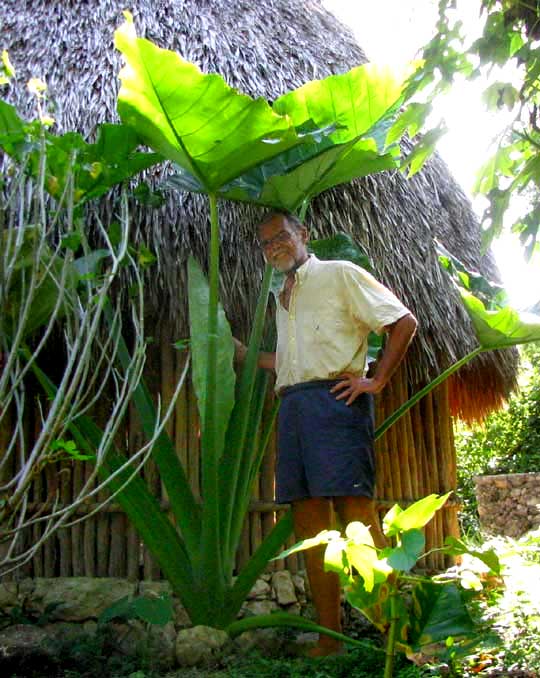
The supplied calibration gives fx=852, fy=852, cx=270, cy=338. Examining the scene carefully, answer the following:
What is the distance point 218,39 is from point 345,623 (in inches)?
112

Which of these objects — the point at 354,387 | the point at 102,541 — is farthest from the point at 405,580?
the point at 102,541

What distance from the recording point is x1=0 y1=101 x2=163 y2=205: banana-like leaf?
260 centimetres

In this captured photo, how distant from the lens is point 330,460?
2.87m

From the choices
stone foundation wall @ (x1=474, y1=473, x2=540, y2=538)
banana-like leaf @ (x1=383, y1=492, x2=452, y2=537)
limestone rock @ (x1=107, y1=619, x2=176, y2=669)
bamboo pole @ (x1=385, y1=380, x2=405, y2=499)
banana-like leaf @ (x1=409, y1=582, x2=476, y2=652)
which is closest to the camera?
banana-like leaf @ (x1=383, y1=492, x2=452, y2=537)

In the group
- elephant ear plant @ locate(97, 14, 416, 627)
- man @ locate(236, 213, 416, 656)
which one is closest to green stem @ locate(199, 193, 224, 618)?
elephant ear plant @ locate(97, 14, 416, 627)

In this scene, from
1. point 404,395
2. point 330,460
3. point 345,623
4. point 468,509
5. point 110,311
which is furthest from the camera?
point 468,509

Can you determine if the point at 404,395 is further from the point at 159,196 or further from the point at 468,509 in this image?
the point at 468,509

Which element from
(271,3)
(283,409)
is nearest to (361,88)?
(283,409)

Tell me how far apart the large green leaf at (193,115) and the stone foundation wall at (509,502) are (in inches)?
314

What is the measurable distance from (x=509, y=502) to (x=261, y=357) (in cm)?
789

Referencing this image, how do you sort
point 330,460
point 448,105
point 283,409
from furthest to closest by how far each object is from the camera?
point 283,409 < point 330,460 < point 448,105

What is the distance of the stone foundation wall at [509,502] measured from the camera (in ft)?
33.2

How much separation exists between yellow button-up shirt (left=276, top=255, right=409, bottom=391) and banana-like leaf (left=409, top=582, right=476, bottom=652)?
2.69ft

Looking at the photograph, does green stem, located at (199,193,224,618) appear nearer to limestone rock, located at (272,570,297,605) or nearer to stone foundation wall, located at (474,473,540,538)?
limestone rock, located at (272,570,297,605)
